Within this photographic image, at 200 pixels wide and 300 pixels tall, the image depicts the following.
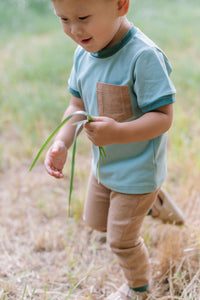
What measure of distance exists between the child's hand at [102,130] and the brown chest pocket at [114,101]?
6.1 inches

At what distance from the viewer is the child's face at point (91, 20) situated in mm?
1139

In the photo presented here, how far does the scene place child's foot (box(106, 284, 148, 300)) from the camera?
5.42ft

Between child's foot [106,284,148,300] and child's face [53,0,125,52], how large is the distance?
1064mm

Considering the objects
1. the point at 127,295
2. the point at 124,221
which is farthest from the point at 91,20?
the point at 127,295

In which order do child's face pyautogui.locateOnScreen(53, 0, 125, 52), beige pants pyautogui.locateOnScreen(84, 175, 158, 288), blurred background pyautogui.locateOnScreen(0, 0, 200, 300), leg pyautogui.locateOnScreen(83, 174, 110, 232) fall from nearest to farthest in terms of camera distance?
child's face pyautogui.locateOnScreen(53, 0, 125, 52), beige pants pyautogui.locateOnScreen(84, 175, 158, 288), leg pyautogui.locateOnScreen(83, 174, 110, 232), blurred background pyautogui.locateOnScreen(0, 0, 200, 300)

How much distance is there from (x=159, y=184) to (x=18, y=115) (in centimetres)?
224

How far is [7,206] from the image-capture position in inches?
95.4

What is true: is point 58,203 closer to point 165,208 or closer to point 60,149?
point 165,208

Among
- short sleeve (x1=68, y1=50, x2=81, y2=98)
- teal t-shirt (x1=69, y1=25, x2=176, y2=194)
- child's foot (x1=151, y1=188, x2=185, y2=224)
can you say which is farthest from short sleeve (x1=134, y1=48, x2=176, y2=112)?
child's foot (x1=151, y1=188, x2=185, y2=224)

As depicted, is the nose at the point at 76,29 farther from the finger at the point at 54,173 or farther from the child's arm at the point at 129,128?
the finger at the point at 54,173

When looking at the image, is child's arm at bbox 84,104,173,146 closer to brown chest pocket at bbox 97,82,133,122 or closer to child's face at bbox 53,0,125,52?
brown chest pocket at bbox 97,82,133,122

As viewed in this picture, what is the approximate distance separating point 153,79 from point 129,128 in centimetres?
18

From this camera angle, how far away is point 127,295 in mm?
1660

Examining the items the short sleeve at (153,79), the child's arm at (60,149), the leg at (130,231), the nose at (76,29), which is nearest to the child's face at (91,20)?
the nose at (76,29)
